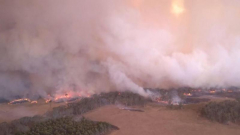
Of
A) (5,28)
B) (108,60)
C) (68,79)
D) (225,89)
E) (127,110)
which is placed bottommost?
(127,110)

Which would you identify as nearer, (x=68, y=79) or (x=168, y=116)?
(x=168, y=116)

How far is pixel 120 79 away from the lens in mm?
16250

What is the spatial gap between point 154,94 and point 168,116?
12.5ft

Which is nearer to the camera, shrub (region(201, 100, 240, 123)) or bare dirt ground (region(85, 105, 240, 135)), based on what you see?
bare dirt ground (region(85, 105, 240, 135))

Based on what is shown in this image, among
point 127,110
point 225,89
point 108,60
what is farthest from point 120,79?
point 225,89

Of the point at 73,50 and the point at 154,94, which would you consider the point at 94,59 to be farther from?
the point at 154,94

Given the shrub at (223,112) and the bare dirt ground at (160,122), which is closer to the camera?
the bare dirt ground at (160,122)

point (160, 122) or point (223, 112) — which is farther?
point (223, 112)

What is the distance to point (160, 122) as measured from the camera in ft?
36.5

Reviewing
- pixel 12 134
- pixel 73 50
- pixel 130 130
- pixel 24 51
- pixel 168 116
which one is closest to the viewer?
pixel 12 134

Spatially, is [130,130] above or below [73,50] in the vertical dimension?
below

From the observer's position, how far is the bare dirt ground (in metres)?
10.1

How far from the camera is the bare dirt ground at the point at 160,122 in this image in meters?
10.1

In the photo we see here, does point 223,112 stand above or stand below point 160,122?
above
